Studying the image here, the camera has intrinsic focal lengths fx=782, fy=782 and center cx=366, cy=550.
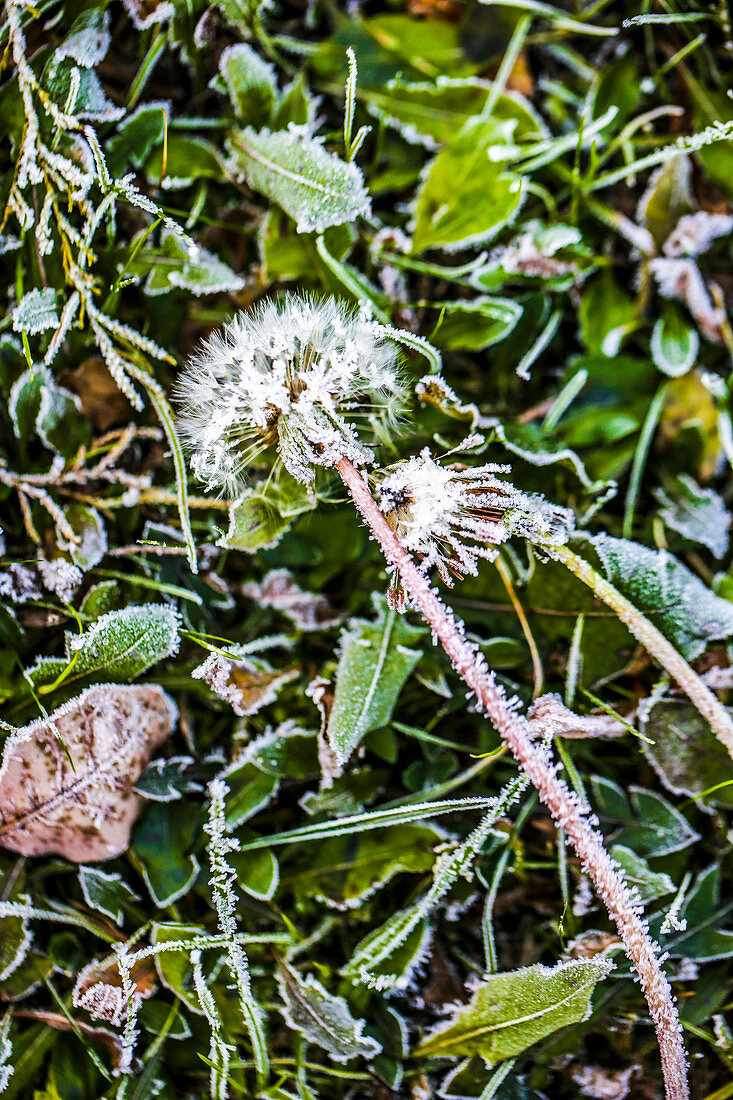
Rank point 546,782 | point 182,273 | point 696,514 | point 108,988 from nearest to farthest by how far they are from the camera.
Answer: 1. point 546,782
2. point 108,988
3. point 182,273
4. point 696,514

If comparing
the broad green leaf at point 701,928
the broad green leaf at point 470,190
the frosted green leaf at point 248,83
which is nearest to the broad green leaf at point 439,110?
the broad green leaf at point 470,190

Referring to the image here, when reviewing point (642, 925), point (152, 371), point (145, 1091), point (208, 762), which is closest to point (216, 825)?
point (208, 762)

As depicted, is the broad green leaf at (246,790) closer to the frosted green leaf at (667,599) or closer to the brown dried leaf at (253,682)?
the brown dried leaf at (253,682)

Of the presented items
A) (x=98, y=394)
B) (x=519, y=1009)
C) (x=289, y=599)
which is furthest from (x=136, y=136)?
(x=519, y=1009)

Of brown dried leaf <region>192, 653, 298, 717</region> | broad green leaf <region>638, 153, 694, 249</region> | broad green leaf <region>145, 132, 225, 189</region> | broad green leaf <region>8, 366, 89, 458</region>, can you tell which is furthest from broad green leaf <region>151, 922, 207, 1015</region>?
broad green leaf <region>638, 153, 694, 249</region>

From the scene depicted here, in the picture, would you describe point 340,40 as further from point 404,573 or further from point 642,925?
point 642,925

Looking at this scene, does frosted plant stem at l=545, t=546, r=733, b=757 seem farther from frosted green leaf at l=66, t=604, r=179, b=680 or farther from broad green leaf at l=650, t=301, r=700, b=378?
frosted green leaf at l=66, t=604, r=179, b=680

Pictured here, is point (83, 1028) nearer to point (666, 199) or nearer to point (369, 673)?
point (369, 673)
